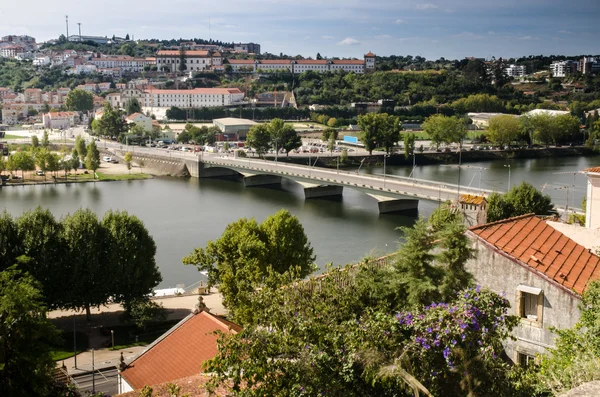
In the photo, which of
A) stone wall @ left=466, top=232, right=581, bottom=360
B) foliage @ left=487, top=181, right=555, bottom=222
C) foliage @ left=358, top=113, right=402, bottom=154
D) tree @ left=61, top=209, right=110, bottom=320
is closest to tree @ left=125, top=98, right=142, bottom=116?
foliage @ left=358, top=113, right=402, bottom=154

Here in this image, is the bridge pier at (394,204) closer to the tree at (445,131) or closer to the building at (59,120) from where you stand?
the tree at (445,131)

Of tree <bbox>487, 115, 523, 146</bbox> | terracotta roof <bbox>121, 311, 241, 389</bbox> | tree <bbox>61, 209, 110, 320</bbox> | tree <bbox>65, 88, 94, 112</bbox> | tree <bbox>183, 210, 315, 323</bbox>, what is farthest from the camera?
tree <bbox>65, 88, 94, 112</bbox>

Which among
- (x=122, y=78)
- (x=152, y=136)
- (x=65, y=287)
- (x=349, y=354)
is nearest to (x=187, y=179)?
(x=152, y=136)

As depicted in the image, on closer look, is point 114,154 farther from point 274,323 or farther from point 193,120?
point 274,323

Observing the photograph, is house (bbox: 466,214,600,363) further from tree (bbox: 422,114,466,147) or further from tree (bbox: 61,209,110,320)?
tree (bbox: 422,114,466,147)

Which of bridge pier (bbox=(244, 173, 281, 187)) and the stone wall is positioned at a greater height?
the stone wall

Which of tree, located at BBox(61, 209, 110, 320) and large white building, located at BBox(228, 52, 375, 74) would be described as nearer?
tree, located at BBox(61, 209, 110, 320)
